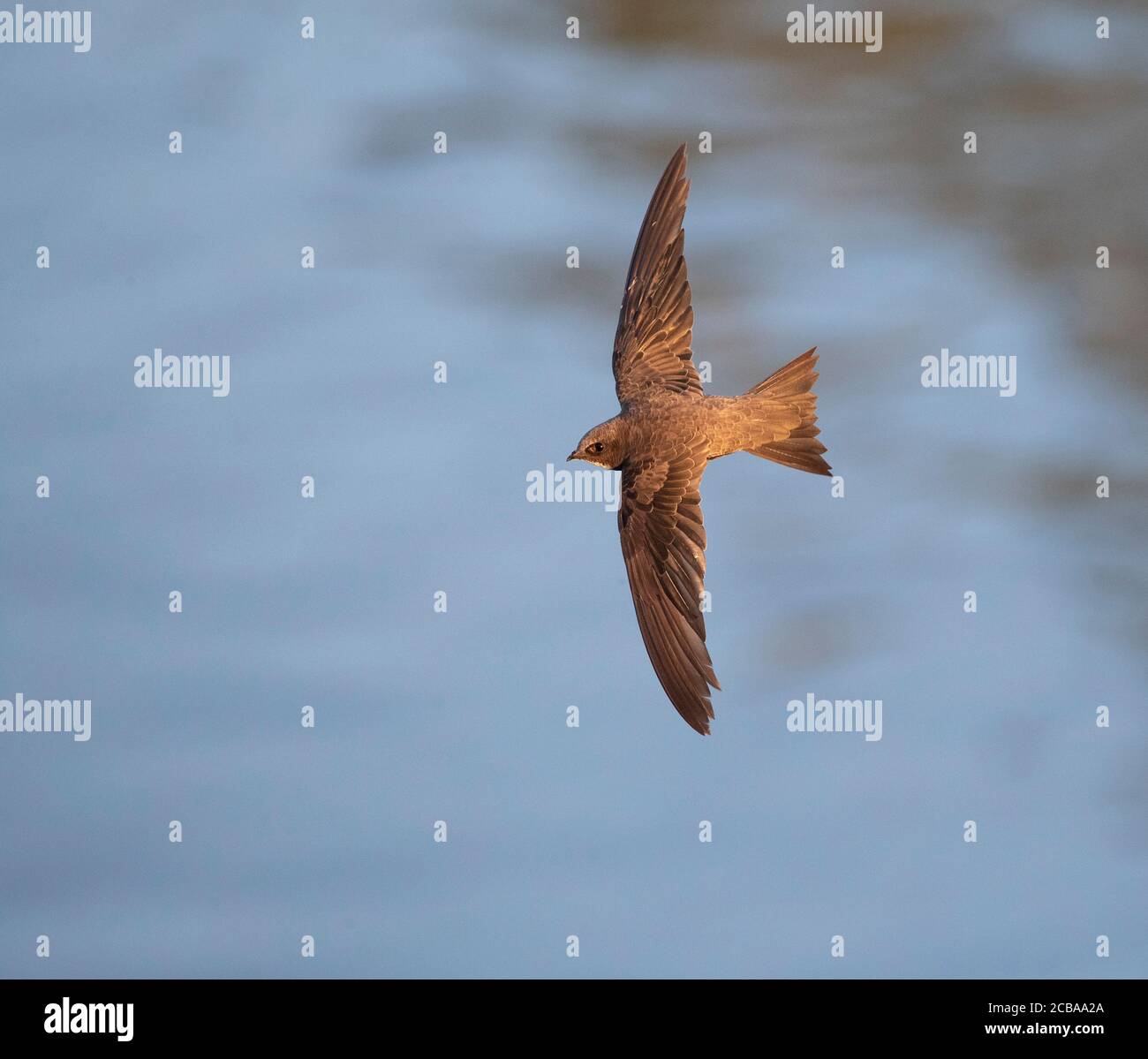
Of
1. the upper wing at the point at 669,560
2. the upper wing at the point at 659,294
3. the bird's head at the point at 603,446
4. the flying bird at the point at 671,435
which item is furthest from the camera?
the upper wing at the point at 659,294

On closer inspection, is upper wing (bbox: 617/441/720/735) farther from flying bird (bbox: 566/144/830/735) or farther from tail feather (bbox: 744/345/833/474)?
tail feather (bbox: 744/345/833/474)

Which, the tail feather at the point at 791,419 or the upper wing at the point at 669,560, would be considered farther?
the tail feather at the point at 791,419

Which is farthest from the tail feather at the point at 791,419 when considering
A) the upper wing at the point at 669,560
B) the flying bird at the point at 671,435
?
the upper wing at the point at 669,560

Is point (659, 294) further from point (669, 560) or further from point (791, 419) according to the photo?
point (669, 560)

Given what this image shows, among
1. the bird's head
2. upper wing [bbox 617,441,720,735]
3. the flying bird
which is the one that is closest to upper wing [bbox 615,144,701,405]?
the flying bird

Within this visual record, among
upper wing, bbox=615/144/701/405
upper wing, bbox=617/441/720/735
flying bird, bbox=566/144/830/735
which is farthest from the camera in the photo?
upper wing, bbox=615/144/701/405

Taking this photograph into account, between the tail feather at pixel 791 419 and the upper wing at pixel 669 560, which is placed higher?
the tail feather at pixel 791 419

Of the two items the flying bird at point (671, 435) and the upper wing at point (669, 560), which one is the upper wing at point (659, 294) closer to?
the flying bird at point (671, 435)
